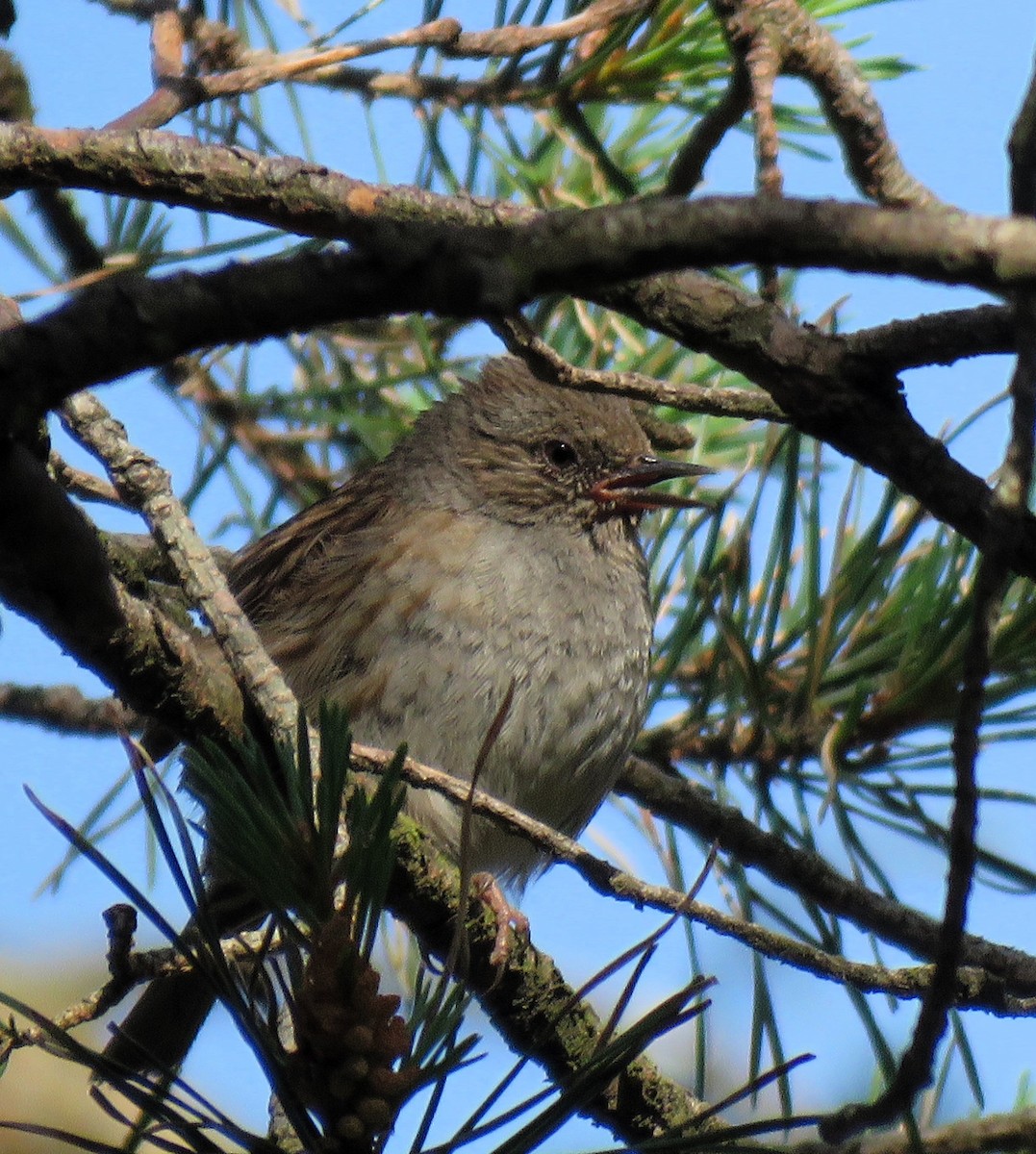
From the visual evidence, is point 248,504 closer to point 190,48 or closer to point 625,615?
point 625,615

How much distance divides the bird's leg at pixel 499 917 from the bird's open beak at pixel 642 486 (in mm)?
1425

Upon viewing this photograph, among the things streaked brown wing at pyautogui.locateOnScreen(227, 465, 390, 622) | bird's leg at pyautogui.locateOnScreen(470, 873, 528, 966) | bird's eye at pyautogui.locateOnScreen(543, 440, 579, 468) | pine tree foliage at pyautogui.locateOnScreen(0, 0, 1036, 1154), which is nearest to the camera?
pine tree foliage at pyautogui.locateOnScreen(0, 0, 1036, 1154)

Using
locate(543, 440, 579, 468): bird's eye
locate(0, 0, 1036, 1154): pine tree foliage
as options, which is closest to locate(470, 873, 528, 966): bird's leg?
locate(0, 0, 1036, 1154): pine tree foliage

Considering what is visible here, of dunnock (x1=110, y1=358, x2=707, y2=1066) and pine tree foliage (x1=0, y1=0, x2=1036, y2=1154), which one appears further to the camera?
dunnock (x1=110, y1=358, x2=707, y2=1066)

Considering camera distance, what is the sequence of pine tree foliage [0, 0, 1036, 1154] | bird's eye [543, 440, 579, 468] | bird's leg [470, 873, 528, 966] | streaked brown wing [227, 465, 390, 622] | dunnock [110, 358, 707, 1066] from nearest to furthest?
pine tree foliage [0, 0, 1036, 1154], bird's leg [470, 873, 528, 966], dunnock [110, 358, 707, 1066], streaked brown wing [227, 465, 390, 622], bird's eye [543, 440, 579, 468]

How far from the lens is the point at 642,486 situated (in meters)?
4.18

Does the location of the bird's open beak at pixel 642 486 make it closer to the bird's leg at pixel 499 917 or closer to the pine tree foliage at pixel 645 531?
the pine tree foliage at pixel 645 531

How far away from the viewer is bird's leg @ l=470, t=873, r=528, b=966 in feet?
7.73

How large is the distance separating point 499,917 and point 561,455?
201 centimetres

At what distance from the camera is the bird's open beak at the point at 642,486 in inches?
156

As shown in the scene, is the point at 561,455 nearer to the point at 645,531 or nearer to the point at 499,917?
the point at 645,531

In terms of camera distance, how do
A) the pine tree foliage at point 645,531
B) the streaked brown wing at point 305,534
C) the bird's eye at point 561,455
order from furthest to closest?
the bird's eye at point 561,455 → the streaked brown wing at point 305,534 → the pine tree foliage at point 645,531

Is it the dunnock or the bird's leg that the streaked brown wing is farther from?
the bird's leg

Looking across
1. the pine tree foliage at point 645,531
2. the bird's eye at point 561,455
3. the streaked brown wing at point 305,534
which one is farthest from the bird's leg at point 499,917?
the bird's eye at point 561,455
